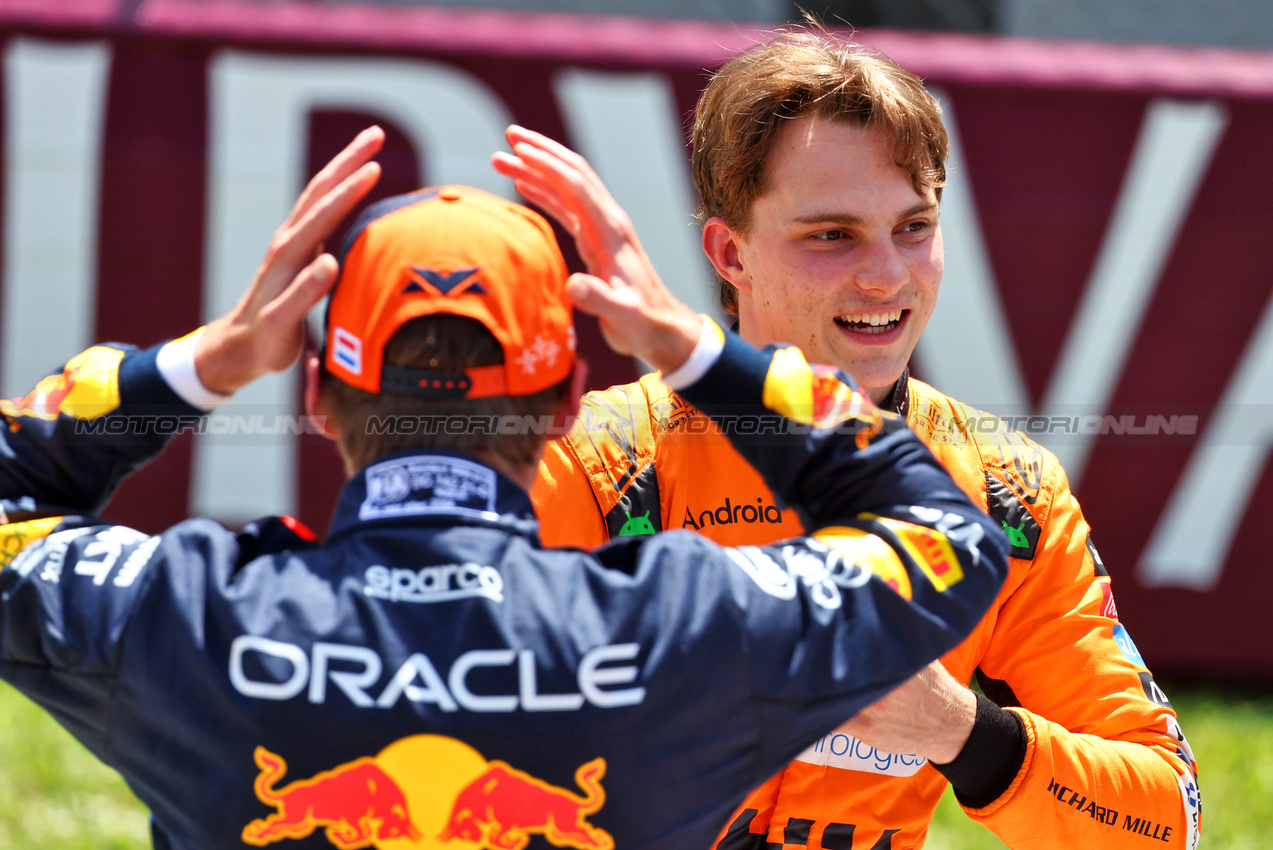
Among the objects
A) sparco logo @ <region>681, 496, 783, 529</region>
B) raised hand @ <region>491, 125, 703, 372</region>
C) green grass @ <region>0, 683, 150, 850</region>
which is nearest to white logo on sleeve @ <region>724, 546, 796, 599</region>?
raised hand @ <region>491, 125, 703, 372</region>

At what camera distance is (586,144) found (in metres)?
5.54

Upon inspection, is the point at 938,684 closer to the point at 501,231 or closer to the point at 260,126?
the point at 501,231

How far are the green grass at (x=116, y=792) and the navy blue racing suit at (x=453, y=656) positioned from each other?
338 cm

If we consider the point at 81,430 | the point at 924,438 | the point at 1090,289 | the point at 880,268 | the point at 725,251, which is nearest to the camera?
the point at 81,430

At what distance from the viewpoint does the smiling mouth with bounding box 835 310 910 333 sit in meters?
2.18

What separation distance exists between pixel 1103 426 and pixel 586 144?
9.44 ft

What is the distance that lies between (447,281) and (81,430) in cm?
56

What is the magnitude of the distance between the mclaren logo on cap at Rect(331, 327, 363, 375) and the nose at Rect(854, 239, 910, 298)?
107cm

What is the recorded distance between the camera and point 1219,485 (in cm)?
566

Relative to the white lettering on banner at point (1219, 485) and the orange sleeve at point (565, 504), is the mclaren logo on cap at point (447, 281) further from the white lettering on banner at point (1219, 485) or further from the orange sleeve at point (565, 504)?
the white lettering on banner at point (1219, 485)

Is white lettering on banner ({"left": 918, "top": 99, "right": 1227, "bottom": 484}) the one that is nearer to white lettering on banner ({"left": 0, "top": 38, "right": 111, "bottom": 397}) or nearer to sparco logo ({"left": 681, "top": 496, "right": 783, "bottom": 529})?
sparco logo ({"left": 681, "top": 496, "right": 783, "bottom": 529})

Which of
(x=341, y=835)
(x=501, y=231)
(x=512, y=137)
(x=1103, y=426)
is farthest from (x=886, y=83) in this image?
(x=1103, y=426)

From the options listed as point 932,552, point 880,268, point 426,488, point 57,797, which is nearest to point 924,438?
point 880,268

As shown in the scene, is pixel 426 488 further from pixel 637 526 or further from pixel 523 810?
pixel 637 526
